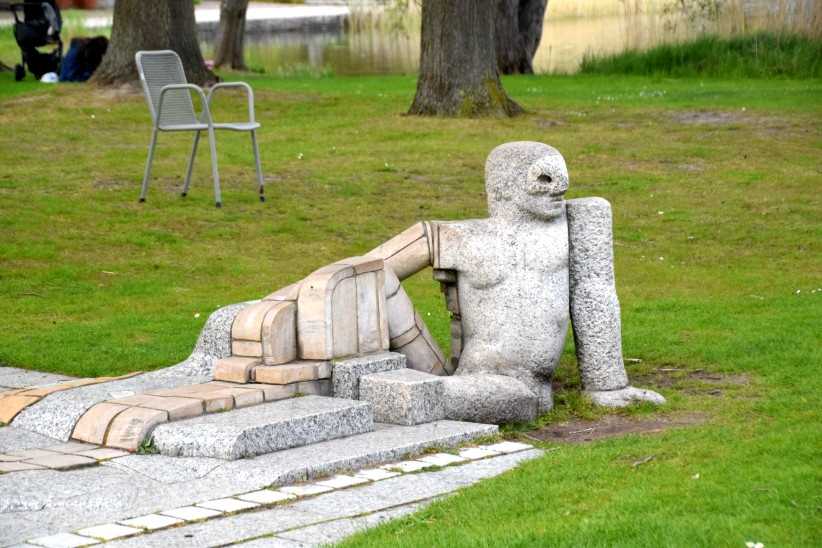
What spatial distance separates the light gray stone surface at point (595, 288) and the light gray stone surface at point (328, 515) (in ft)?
5.63

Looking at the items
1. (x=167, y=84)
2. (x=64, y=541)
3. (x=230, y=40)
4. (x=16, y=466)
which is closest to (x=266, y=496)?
(x=64, y=541)

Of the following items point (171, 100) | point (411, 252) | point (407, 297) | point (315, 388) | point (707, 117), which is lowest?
→ point (707, 117)

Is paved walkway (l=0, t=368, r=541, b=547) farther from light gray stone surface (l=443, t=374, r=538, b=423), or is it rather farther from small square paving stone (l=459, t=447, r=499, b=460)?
light gray stone surface (l=443, t=374, r=538, b=423)

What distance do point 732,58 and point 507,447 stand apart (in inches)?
744

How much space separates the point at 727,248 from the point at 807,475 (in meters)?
7.50

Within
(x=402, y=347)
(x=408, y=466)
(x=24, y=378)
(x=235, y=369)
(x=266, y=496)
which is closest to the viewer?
(x=266, y=496)

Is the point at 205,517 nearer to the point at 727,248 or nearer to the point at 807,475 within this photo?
the point at 807,475

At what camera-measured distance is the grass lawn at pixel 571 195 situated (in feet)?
16.3

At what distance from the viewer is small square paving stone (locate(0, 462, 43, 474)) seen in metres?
5.59

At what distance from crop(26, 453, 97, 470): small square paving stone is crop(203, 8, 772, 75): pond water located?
69.1 feet

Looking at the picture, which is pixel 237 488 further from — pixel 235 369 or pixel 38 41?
pixel 38 41

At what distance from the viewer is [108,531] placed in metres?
4.88

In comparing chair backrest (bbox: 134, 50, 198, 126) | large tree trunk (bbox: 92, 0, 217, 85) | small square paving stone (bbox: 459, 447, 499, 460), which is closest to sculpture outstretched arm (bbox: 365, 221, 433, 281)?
small square paving stone (bbox: 459, 447, 499, 460)

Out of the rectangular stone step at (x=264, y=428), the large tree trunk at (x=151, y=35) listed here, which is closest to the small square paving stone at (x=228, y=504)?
the rectangular stone step at (x=264, y=428)
